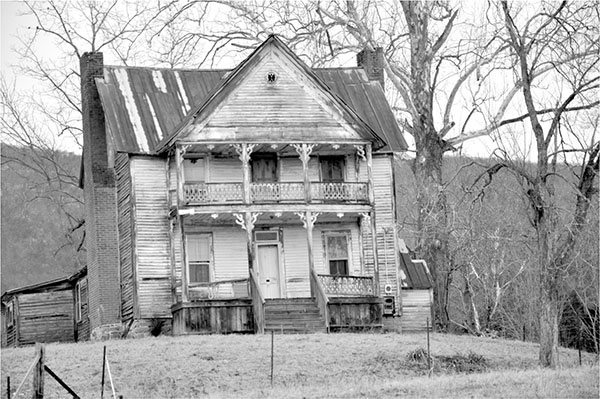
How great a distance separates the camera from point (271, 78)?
1635 inches

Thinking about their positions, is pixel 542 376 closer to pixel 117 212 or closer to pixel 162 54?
pixel 117 212

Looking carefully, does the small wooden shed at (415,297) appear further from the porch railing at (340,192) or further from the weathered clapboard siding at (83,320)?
the weathered clapboard siding at (83,320)

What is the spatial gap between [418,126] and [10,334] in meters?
16.1

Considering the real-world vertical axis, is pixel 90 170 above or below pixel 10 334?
above

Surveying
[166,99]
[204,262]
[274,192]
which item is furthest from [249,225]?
[166,99]

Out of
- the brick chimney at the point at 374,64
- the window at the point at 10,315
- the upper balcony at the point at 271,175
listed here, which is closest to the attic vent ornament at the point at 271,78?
the upper balcony at the point at 271,175

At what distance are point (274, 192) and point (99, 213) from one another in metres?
5.97

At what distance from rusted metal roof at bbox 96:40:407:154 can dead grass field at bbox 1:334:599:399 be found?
775 cm

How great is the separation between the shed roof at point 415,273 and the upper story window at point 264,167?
5.03 m

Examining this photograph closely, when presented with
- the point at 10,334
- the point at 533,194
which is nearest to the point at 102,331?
the point at 10,334

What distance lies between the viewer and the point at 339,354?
32.6 m

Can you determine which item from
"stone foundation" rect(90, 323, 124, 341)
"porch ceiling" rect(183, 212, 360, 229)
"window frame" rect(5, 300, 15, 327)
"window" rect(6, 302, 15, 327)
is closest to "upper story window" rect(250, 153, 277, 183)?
"porch ceiling" rect(183, 212, 360, 229)

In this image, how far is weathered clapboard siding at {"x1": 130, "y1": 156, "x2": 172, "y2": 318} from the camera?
40844 millimetres

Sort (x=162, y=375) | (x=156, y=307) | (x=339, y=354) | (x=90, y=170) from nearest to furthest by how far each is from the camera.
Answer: (x=162, y=375), (x=339, y=354), (x=156, y=307), (x=90, y=170)
